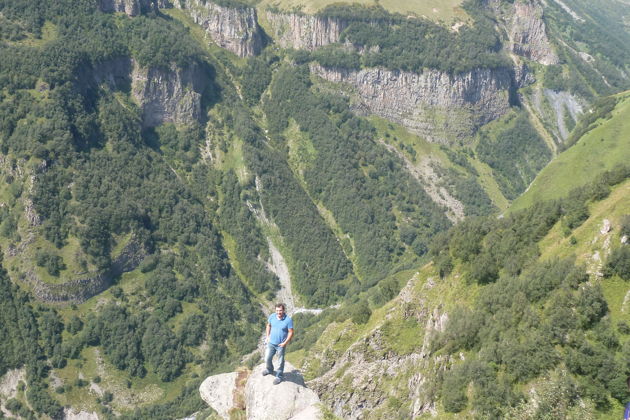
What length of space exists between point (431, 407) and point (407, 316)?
30.3 m

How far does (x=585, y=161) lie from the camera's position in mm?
166250

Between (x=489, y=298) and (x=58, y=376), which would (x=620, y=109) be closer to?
(x=489, y=298)

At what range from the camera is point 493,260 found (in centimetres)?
9688

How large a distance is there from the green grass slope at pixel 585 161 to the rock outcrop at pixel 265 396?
12182 cm

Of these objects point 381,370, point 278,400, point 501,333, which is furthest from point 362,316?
point 278,400

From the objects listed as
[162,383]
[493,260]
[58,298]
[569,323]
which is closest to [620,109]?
Answer: [493,260]

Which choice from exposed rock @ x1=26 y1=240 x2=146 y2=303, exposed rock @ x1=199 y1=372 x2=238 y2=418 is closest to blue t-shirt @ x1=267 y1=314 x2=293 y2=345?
exposed rock @ x1=199 y1=372 x2=238 y2=418

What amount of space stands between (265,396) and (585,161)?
14224 cm

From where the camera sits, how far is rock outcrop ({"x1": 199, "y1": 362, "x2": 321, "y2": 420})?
161 ft

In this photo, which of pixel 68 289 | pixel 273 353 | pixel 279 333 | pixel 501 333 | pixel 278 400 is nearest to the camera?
pixel 279 333

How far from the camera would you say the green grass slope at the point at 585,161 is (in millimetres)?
159250

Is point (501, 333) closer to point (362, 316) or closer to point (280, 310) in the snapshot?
point (280, 310)

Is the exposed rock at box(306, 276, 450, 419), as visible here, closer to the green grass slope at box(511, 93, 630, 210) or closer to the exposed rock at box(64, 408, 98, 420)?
the green grass slope at box(511, 93, 630, 210)

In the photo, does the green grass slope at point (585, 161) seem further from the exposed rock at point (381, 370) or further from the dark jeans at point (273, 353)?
the dark jeans at point (273, 353)
